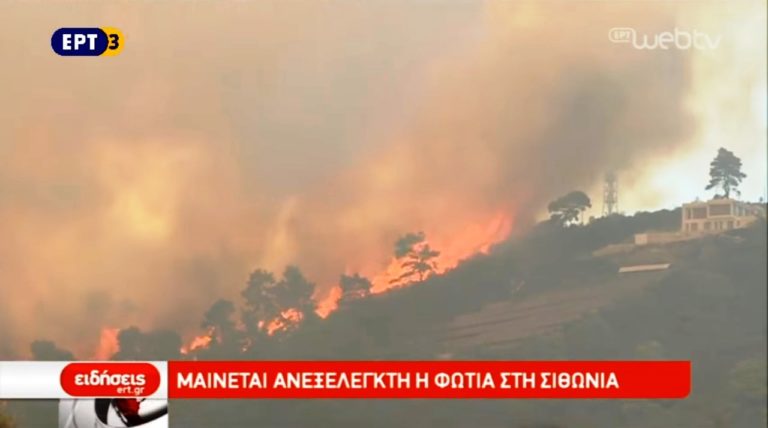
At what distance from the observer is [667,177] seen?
111 inches

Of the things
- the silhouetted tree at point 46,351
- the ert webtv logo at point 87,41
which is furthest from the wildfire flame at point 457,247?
the ert webtv logo at point 87,41

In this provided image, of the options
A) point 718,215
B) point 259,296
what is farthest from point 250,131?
point 718,215

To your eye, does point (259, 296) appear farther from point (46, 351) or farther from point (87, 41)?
point (87, 41)

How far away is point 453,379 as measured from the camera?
9.20 feet

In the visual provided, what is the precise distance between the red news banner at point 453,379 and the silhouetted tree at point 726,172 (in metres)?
0.63

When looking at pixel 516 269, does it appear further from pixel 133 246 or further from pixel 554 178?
pixel 133 246

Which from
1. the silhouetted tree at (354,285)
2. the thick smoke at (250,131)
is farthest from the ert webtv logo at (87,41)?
the silhouetted tree at (354,285)

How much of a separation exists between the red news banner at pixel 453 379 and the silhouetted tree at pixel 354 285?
238mm

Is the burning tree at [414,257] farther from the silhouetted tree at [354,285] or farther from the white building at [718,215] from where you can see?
the white building at [718,215]

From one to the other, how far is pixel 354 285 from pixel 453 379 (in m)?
0.47

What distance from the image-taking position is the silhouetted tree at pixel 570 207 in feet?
9.25

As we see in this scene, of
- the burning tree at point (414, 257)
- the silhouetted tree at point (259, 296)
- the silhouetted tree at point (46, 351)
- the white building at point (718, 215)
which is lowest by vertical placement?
the silhouetted tree at point (46, 351)

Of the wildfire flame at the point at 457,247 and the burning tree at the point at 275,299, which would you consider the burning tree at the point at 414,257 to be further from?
the burning tree at the point at 275,299

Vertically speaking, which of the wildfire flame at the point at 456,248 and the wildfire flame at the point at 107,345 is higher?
the wildfire flame at the point at 456,248
